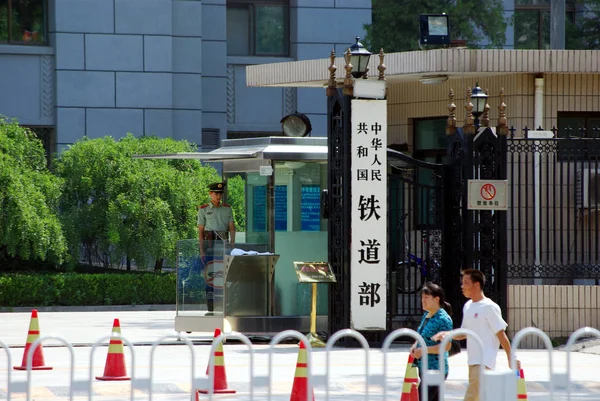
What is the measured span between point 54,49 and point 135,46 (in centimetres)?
202

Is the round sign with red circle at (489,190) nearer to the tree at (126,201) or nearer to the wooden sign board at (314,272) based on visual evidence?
the wooden sign board at (314,272)


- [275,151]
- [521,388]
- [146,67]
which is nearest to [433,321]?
[521,388]

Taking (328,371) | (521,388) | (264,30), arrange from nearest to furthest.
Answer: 1. (521,388)
2. (328,371)
3. (264,30)

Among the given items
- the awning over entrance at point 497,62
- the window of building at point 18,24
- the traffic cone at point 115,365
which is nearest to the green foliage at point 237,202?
the window of building at point 18,24

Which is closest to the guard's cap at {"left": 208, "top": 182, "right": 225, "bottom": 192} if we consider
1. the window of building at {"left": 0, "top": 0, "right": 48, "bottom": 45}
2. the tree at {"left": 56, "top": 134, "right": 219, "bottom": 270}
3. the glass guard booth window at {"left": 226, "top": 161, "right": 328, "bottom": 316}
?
the glass guard booth window at {"left": 226, "top": 161, "right": 328, "bottom": 316}

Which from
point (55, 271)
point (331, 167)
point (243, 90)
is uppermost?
point (243, 90)

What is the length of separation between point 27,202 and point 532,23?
786 inches

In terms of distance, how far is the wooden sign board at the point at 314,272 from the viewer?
57.0ft

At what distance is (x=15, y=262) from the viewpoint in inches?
1142

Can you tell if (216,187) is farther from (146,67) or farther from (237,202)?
(146,67)

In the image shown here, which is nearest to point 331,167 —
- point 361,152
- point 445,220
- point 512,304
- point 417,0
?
point 361,152

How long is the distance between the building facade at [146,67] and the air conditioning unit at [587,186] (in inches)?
650

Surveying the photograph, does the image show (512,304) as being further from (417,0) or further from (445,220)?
(417,0)

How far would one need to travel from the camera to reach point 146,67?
1309 inches
